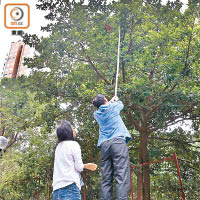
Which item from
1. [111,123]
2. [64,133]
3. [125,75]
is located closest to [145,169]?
[125,75]

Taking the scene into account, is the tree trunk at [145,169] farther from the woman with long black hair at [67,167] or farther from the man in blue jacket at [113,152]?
the woman with long black hair at [67,167]

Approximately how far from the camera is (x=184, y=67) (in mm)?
4910

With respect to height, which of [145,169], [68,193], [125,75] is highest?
[125,75]

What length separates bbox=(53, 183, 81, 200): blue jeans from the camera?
192cm

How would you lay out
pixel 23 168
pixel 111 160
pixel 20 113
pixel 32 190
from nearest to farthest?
1. pixel 111 160
2. pixel 32 190
3. pixel 23 168
4. pixel 20 113

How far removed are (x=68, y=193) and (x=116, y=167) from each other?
1.96ft

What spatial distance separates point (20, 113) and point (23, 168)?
4179 millimetres

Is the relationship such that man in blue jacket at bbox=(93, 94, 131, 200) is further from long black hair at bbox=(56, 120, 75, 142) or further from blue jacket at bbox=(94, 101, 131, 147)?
long black hair at bbox=(56, 120, 75, 142)

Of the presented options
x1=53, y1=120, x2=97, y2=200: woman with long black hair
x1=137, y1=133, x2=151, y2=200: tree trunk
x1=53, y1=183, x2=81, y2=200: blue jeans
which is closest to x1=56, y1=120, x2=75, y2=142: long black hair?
x1=53, y1=120, x2=97, y2=200: woman with long black hair

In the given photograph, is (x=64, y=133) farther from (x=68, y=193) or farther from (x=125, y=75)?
(x=125, y=75)

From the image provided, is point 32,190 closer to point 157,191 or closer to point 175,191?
point 157,191

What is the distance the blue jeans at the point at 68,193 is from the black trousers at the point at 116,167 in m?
0.45

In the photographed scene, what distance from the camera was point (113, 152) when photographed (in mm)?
2375

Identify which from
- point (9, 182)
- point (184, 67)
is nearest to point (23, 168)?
point (9, 182)
